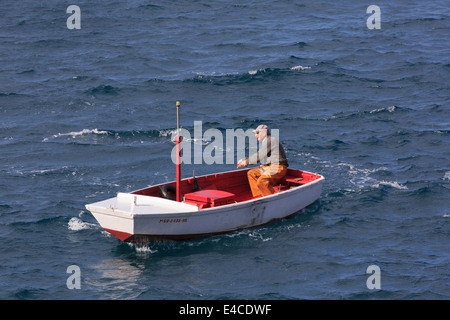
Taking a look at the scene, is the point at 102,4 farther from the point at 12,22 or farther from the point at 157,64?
the point at 157,64

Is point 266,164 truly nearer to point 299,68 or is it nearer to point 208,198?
point 208,198

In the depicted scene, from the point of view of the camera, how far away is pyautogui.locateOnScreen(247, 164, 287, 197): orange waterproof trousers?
859 inches

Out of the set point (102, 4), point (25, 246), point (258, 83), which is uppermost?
point (102, 4)

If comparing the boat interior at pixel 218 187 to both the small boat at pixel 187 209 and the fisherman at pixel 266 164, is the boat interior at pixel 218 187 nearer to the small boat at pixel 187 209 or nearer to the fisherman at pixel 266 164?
the small boat at pixel 187 209

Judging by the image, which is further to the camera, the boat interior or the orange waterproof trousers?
the orange waterproof trousers

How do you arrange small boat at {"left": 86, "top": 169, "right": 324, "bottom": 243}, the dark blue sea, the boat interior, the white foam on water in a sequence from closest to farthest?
the dark blue sea < small boat at {"left": 86, "top": 169, "right": 324, "bottom": 243} < the boat interior < the white foam on water

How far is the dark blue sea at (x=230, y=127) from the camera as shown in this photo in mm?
18281

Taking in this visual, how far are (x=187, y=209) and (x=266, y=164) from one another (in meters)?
3.74

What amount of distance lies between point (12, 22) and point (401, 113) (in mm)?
26057

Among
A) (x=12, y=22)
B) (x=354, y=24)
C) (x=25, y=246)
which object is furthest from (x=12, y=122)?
(x=354, y=24)

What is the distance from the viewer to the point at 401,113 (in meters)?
31.4

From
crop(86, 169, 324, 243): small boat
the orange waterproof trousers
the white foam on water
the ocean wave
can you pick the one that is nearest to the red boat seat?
crop(86, 169, 324, 243): small boat

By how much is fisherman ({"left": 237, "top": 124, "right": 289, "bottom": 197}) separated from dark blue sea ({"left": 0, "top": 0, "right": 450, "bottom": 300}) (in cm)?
134

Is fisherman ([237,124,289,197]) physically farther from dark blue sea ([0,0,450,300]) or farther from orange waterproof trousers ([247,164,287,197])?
dark blue sea ([0,0,450,300])
